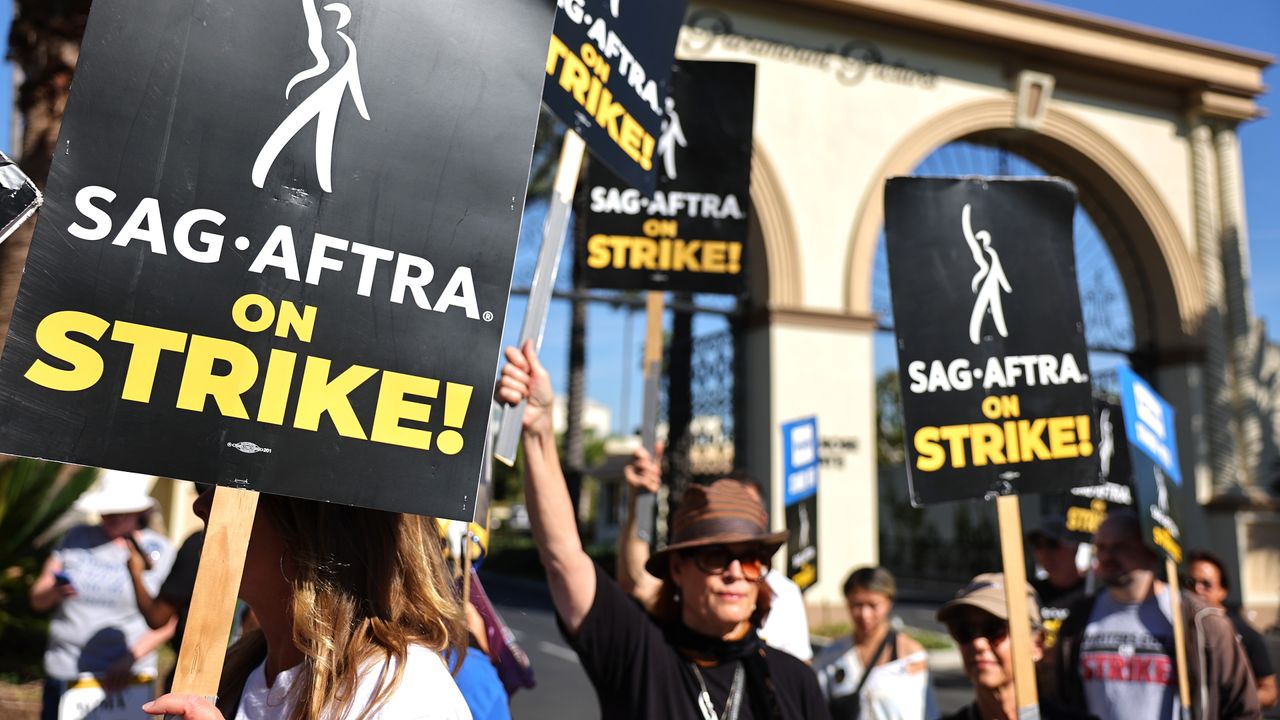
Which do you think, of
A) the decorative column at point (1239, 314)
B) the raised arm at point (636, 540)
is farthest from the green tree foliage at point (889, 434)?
the raised arm at point (636, 540)

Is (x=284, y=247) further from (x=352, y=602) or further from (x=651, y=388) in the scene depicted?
(x=651, y=388)

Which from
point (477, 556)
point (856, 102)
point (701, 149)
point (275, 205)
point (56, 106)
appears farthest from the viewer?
point (856, 102)

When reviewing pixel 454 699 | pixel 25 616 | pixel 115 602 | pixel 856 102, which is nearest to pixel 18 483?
pixel 25 616

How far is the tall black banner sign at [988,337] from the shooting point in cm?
319

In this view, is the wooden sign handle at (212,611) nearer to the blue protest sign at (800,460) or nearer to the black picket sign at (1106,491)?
the black picket sign at (1106,491)

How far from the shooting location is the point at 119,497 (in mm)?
4855

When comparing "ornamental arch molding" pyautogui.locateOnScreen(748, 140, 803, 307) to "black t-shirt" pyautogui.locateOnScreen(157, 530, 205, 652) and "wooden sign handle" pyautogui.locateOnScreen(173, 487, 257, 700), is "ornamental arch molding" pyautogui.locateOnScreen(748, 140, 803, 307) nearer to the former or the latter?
"black t-shirt" pyautogui.locateOnScreen(157, 530, 205, 652)

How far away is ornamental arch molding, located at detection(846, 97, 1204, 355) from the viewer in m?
14.2

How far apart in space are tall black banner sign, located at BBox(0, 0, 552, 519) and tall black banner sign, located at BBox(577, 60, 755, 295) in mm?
2519

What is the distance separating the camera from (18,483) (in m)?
7.82

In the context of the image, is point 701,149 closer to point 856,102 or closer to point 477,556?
point 477,556

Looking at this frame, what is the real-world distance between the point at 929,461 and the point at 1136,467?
1.49 m

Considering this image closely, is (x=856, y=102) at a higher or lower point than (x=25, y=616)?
higher

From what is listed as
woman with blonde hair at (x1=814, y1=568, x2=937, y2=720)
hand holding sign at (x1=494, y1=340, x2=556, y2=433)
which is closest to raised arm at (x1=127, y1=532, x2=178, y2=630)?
woman with blonde hair at (x1=814, y1=568, x2=937, y2=720)
